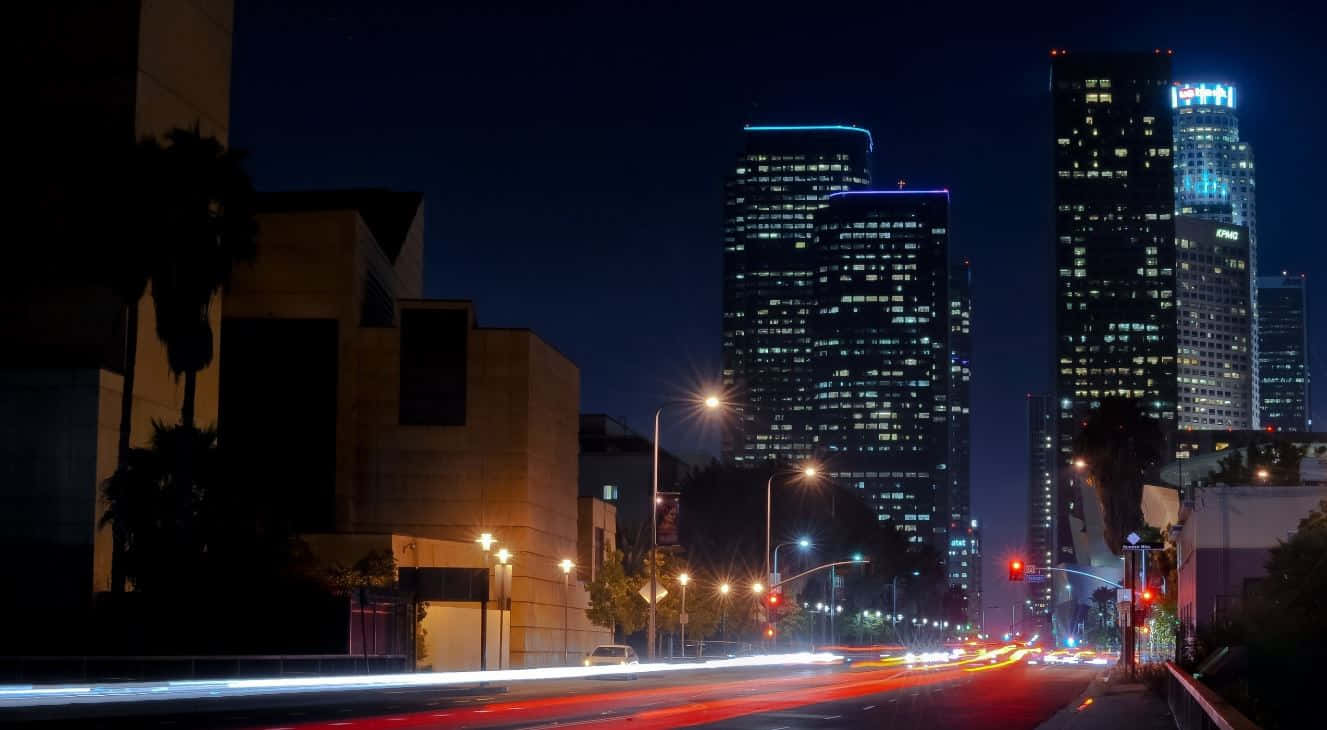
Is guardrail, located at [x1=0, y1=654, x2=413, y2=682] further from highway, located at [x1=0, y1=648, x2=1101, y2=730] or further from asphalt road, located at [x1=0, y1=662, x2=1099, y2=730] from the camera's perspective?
asphalt road, located at [x1=0, y1=662, x2=1099, y2=730]

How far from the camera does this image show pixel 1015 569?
90812 millimetres

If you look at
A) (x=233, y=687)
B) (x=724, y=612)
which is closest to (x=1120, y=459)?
(x=724, y=612)

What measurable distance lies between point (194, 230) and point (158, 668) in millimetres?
21288

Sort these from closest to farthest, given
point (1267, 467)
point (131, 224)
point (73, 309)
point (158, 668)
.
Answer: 1. point (158, 668)
2. point (131, 224)
3. point (73, 309)
4. point (1267, 467)

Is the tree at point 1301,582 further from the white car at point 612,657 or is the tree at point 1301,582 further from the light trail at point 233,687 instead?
the white car at point 612,657

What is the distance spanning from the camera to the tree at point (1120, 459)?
380 ft

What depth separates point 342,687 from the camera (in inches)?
1693

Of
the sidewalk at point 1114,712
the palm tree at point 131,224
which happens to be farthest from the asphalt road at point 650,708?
the palm tree at point 131,224

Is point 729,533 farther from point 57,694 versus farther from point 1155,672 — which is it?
point 57,694

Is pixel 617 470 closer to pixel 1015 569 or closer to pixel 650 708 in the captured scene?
pixel 1015 569

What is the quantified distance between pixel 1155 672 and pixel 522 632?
38199mm

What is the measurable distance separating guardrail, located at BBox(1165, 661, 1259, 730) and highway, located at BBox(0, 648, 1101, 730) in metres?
3.00

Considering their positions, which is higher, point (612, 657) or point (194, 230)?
point (194, 230)

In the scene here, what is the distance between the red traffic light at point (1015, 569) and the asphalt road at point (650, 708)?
35.4 m
